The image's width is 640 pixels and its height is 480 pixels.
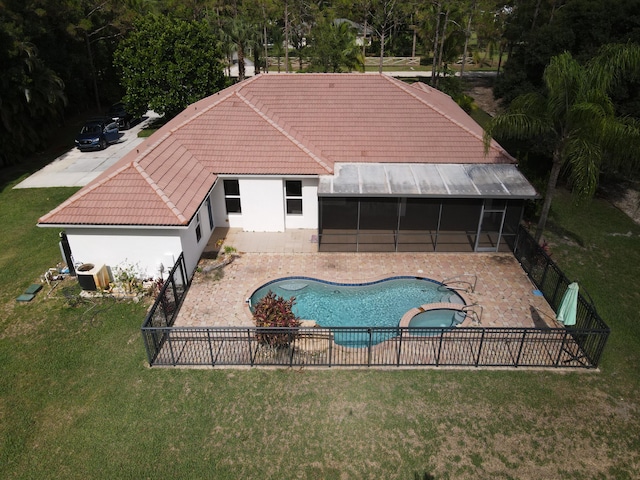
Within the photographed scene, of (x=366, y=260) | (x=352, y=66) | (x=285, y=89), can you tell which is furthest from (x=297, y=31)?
(x=366, y=260)

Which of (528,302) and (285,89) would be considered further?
(285,89)

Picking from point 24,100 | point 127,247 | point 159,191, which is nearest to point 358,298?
point 159,191

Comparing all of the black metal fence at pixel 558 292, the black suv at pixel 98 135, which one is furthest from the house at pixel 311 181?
the black suv at pixel 98 135

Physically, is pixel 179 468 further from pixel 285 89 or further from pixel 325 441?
pixel 285 89

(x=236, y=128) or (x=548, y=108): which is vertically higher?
(x=548, y=108)

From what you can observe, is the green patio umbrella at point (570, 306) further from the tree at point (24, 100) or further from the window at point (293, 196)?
the tree at point (24, 100)

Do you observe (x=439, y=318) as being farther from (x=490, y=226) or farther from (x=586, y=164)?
(x=586, y=164)

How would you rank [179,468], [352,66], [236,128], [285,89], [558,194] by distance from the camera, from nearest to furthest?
[179,468]
[236,128]
[285,89]
[558,194]
[352,66]

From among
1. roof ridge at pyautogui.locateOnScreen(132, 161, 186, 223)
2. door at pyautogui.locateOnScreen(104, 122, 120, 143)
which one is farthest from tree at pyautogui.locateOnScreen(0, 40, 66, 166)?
roof ridge at pyautogui.locateOnScreen(132, 161, 186, 223)
